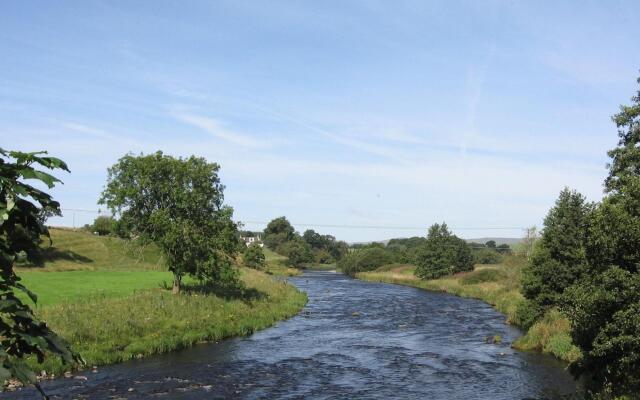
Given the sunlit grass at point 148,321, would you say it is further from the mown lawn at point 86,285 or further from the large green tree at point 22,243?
the large green tree at point 22,243

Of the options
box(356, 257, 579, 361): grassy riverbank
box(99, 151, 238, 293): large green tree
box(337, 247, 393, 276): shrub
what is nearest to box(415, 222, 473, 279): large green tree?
box(356, 257, 579, 361): grassy riverbank

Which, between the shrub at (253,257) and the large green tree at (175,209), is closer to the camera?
the large green tree at (175,209)

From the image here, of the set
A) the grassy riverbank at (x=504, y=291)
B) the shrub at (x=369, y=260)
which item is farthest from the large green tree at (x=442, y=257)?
the shrub at (x=369, y=260)

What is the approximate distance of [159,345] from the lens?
33.3 meters

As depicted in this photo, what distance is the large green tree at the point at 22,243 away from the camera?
4703 mm

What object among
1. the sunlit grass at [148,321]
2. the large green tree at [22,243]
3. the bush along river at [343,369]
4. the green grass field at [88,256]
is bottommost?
the bush along river at [343,369]

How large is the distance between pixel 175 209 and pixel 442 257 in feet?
217

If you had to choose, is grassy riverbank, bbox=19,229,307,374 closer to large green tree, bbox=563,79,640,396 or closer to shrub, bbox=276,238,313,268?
large green tree, bbox=563,79,640,396

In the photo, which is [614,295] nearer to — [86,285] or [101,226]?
[86,285]

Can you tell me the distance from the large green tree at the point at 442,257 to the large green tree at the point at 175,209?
6147cm

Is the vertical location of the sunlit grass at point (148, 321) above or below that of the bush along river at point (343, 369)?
above

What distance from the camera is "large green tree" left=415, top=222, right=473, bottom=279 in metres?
98.8

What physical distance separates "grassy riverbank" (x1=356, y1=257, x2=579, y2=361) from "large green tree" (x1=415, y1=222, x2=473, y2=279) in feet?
8.52

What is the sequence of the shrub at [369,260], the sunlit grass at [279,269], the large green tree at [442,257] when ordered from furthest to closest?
the shrub at [369,260] → the sunlit grass at [279,269] → the large green tree at [442,257]
